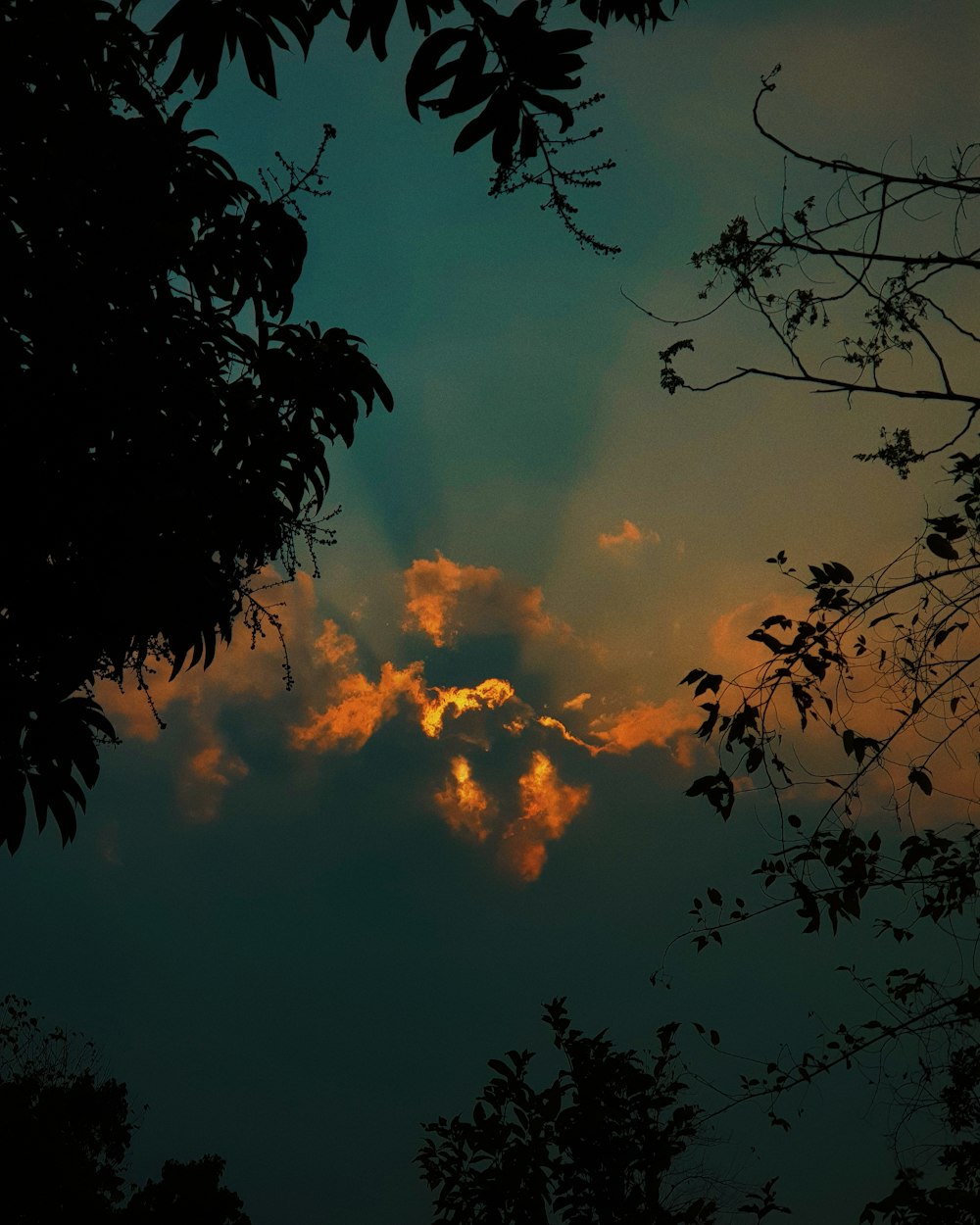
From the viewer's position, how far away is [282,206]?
6855 millimetres

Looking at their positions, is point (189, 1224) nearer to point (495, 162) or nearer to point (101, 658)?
point (101, 658)

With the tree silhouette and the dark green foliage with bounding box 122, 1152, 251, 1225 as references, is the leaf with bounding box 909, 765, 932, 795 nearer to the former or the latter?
the tree silhouette

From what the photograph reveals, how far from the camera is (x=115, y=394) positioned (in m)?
5.90

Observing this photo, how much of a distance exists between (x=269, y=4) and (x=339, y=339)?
2.74 metres

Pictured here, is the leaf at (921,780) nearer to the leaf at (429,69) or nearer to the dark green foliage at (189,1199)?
the leaf at (429,69)

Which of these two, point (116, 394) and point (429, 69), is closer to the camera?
point (429, 69)

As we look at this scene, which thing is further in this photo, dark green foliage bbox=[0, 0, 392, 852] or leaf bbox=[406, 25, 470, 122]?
dark green foliage bbox=[0, 0, 392, 852]

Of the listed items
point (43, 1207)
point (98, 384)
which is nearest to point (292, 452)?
point (98, 384)

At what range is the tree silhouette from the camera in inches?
222

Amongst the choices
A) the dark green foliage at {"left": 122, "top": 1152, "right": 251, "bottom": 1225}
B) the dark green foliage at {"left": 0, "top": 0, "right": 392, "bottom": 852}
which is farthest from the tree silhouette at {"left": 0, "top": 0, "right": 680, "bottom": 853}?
the dark green foliage at {"left": 122, "top": 1152, "right": 251, "bottom": 1225}

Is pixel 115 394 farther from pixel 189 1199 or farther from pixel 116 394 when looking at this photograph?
pixel 189 1199

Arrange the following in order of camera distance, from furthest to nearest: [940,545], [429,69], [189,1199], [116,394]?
[189,1199] → [116,394] → [940,545] → [429,69]

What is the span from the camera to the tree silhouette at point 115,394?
18.5 ft

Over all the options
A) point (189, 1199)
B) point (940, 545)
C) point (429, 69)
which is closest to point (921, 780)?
point (940, 545)
